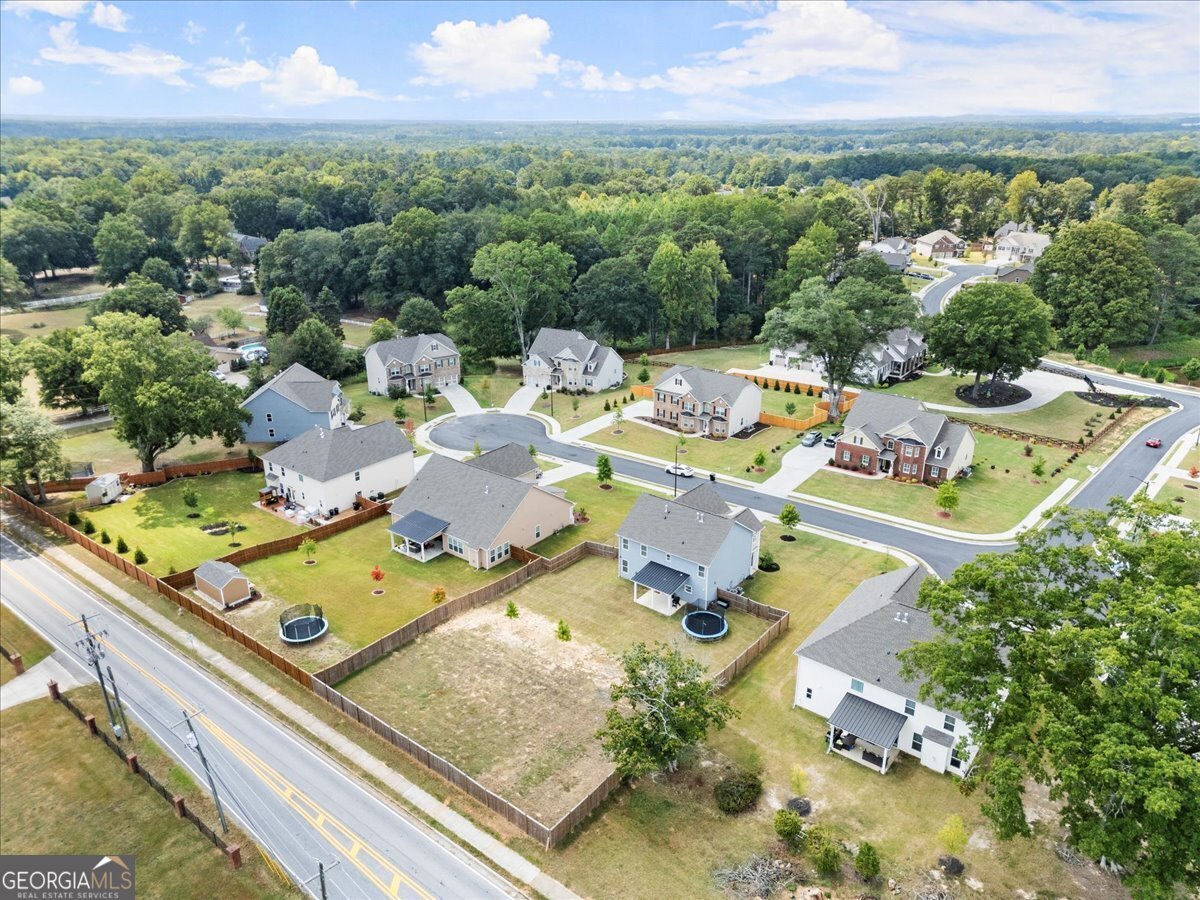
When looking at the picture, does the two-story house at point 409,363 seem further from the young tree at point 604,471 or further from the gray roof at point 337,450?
the young tree at point 604,471

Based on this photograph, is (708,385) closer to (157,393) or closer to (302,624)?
(302,624)

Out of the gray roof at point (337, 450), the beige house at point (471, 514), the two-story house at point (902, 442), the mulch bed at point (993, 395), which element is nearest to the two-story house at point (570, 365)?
the gray roof at point (337, 450)

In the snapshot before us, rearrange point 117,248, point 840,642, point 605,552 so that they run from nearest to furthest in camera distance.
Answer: point 840,642 → point 605,552 → point 117,248

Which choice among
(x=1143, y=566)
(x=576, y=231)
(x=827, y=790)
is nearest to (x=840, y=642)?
(x=827, y=790)

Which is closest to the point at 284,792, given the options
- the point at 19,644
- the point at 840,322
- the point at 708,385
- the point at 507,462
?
the point at 19,644

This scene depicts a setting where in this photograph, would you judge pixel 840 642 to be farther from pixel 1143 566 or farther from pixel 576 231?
pixel 576 231

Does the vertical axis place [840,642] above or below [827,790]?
above

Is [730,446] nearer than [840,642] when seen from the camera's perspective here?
No
